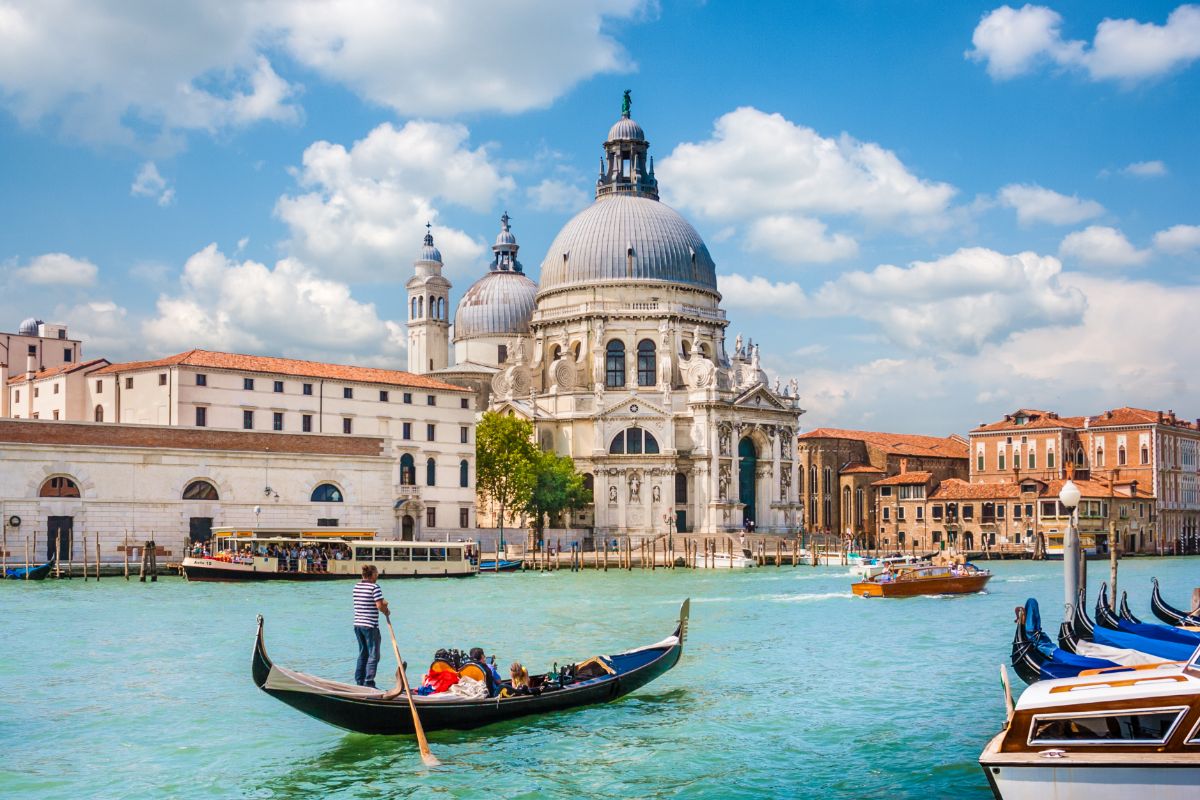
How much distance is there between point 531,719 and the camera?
15672 millimetres

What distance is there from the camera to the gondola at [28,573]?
122 ft

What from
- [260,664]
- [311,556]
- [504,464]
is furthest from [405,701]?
[504,464]

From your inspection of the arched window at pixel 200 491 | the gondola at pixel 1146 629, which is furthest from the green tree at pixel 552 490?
the gondola at pixel 1146 629

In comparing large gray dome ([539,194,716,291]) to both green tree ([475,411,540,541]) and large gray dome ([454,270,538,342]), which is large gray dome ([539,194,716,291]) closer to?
large gray dome ([454,270,538,342])

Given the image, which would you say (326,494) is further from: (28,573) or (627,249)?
(627,249)

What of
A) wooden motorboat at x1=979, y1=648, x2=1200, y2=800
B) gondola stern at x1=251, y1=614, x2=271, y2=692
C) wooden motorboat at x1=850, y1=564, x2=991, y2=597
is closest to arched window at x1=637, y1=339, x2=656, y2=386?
wooden motorboat at x1=850, y1=564, x2=991, y2=597

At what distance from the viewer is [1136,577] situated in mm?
48781

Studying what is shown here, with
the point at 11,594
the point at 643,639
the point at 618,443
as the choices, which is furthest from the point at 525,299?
the point at 643,639

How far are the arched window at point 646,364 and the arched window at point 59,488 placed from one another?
A: 33648 mm

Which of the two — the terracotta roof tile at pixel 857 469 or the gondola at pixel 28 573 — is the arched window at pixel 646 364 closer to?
the terracotta roof tile at pixel 857 469

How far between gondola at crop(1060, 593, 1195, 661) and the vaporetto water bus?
28268 millimetres

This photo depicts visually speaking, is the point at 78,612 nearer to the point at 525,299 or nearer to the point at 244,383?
the point at 244,383

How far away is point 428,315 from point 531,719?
2441 inches

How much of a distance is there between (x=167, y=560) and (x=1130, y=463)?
56917mm
